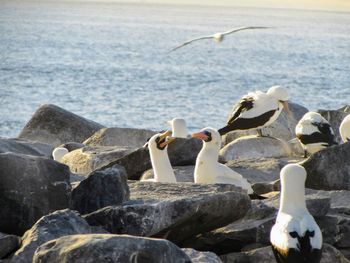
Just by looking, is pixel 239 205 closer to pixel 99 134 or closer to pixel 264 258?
pixel 264 258

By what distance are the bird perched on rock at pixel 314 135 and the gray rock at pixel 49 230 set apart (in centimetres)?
736

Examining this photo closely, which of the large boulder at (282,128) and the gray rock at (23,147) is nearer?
the gray rock at (23,147)

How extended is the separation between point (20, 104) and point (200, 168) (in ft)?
91.8

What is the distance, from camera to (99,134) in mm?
18156

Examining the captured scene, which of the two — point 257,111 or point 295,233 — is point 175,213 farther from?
point 257,111

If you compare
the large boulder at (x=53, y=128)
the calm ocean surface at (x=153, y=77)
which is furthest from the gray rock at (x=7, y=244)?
the calm ocean surface at (x=153, y=77)

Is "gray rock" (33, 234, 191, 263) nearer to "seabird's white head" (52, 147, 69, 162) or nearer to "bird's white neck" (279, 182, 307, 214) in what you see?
"bird's white neck" (279, 182, 307, 214)

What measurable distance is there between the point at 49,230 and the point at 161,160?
413 cm

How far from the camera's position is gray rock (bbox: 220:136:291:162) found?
16.0 metres

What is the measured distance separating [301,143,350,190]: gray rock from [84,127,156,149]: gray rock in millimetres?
5768

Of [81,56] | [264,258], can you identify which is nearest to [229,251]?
[264,258]

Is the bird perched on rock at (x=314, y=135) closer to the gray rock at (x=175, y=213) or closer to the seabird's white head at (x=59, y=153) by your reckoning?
the seabird's white head at (x=59, y=153)

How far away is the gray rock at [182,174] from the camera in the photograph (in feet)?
45.1

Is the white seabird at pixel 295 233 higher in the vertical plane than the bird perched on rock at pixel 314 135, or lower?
higher
